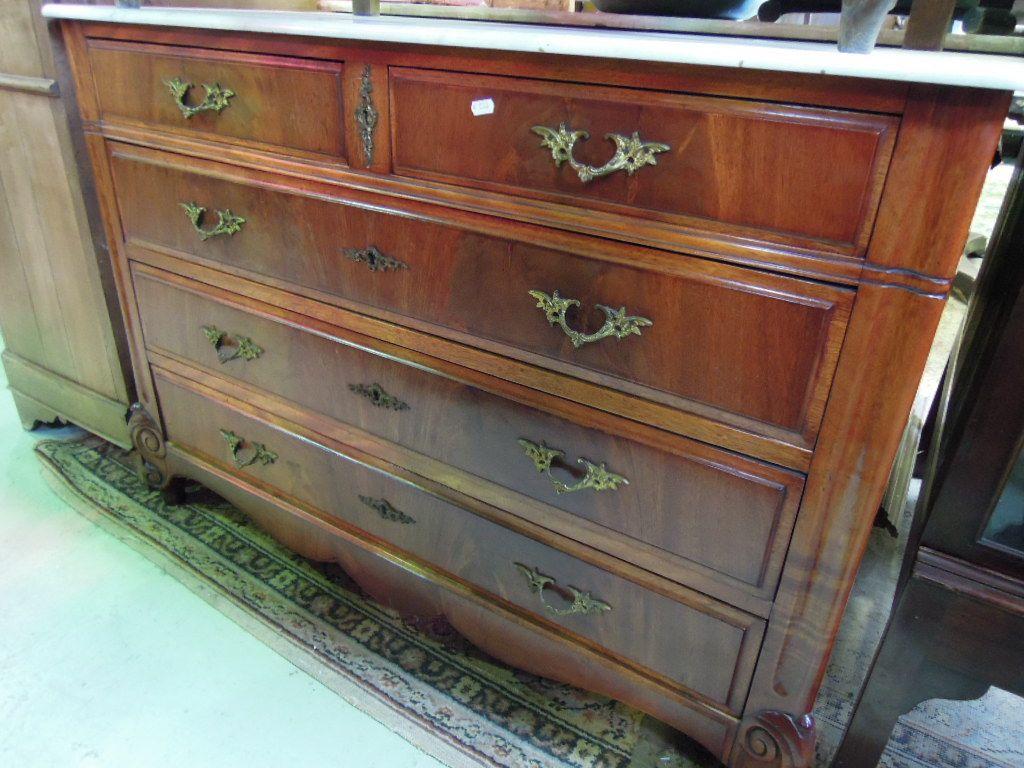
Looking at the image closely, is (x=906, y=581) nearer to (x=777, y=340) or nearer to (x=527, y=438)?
(x=777, y=340)

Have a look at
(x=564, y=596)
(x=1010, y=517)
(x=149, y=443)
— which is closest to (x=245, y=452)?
(x=149, y=443)

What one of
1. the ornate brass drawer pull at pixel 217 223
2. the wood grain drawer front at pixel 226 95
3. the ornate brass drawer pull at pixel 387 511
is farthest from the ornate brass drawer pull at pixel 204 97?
the ornate brass drawer pull at pixel 387 511

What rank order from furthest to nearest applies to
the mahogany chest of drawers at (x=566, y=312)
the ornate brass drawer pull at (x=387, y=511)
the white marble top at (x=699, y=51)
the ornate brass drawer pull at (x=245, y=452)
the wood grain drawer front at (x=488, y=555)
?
the ornate brass drawer pull at (x=245, y=452)
the ornate brass drawer pull at (x=387, y=511)
the wood grain drawer front at (x=488, y=555)
the mahogany chest of drawers at (x=566, y=312)
the white marble top at (x=699, y=51)

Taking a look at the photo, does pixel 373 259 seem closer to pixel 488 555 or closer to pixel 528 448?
pixel 528 448

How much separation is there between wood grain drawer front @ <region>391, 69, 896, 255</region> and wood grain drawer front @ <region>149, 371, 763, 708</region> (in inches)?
18.1

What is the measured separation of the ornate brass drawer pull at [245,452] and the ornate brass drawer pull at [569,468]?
0.53 metres

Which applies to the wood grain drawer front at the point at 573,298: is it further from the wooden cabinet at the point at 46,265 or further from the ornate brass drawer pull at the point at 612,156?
the wooden cabinet at the point at 46,265

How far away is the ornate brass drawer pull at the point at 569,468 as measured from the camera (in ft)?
2.77

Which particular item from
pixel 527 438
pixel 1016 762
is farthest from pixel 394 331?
pixel 1016 762

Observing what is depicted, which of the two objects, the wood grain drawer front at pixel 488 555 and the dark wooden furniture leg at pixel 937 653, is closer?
the dark wooden furniture leg at pixel 937 653

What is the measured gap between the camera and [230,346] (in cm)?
117

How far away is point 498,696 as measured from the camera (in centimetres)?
112

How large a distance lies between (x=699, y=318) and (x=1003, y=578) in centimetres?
41

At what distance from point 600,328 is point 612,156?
7.2 inches
